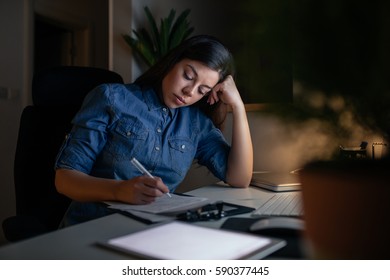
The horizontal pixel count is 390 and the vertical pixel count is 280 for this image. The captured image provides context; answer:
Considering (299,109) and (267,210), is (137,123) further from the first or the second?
(299,109)

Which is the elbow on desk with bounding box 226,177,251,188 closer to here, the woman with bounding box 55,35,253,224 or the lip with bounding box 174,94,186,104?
the woman with bounding box 55,35,253,224

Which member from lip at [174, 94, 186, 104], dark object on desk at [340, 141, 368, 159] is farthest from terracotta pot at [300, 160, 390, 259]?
lip at [174, 94, 186, 104]

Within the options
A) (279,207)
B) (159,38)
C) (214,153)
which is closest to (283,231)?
(279,207)

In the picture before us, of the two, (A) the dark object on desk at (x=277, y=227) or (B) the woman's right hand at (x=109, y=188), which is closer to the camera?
(A) the dark object on desk at (x=277, y=227)

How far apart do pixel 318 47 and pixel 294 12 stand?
3cm

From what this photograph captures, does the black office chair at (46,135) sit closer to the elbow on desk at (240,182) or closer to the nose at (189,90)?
the nose at (189,90)

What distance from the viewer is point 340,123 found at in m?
0.28

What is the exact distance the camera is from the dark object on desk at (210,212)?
1.78 feet

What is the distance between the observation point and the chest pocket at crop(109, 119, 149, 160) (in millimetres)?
849

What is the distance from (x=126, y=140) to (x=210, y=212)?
0.36 metres

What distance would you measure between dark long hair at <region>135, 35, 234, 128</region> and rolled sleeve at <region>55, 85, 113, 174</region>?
136mm

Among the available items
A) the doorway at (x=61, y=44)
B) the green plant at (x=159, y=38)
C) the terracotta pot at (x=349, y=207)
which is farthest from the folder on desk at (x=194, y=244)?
the doorway at (x=61, y=44)

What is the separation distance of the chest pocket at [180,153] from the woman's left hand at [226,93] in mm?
139
